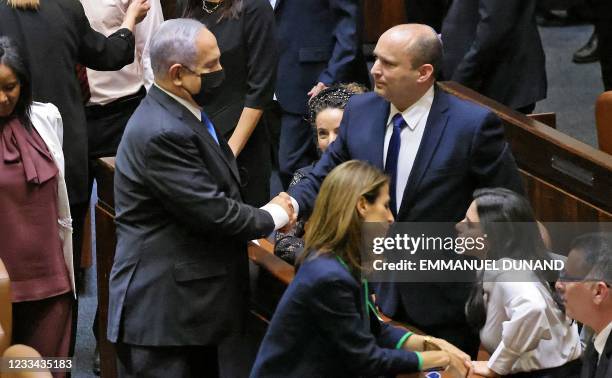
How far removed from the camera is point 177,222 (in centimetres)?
363

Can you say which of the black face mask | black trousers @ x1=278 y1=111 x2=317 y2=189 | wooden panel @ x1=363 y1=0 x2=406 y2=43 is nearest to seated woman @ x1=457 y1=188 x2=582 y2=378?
the black face mask

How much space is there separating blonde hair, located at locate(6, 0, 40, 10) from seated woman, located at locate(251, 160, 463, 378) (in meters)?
1.56

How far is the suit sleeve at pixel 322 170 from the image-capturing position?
13.0 ft

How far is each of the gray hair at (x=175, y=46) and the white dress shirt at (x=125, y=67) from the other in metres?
1.30

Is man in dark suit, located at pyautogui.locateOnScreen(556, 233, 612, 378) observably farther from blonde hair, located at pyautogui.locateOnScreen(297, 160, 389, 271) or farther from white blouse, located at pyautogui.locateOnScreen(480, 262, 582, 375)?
blonde hair, located at pyautogui.locateOnScreen(297, 160, 389, 271)

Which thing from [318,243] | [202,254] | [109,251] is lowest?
[109,251]

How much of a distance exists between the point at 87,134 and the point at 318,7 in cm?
110

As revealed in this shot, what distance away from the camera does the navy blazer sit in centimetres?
318

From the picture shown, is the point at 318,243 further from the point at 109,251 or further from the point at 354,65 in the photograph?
the point at 354,65

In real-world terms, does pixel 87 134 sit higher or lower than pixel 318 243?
lower

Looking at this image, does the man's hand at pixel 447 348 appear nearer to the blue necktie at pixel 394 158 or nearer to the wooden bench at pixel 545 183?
the blue necktie at pixel 394 158

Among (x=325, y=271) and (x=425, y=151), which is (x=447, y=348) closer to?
(x=325, y=271)

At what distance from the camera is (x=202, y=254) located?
365 cm

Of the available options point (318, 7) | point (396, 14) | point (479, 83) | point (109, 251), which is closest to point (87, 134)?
point (109, 251)
